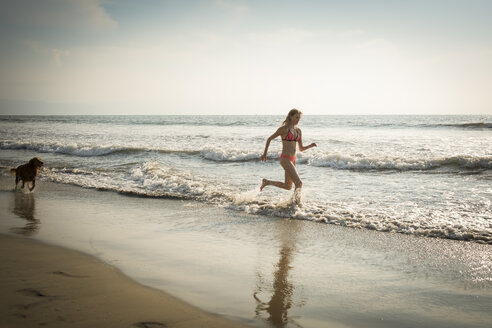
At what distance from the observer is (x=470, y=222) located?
5824 millimetres

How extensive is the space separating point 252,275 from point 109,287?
1.48 metres

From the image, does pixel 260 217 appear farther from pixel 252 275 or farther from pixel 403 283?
pixel 403 283

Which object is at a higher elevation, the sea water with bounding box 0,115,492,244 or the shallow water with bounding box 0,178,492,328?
the sea water with bounding box 0,115,492,244

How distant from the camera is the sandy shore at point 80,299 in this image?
262 centimetres

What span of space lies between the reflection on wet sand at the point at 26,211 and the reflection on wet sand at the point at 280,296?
149 inches

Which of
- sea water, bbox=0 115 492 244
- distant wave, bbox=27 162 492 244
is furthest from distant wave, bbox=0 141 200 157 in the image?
distant wave, bbox=27 162 492 244

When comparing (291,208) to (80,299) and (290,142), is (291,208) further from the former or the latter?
(80,299)

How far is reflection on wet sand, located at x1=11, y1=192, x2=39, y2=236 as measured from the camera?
205 inches

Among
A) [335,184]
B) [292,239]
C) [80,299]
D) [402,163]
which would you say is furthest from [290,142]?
[402,163]

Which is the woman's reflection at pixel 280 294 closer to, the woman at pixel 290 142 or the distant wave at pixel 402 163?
the woman at pixel 290 142

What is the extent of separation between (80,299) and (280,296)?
1819mm

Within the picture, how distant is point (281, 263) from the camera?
412 centimetres

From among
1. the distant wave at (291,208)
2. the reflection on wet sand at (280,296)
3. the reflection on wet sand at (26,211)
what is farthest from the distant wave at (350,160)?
the reflection on wet sand at (280,296)

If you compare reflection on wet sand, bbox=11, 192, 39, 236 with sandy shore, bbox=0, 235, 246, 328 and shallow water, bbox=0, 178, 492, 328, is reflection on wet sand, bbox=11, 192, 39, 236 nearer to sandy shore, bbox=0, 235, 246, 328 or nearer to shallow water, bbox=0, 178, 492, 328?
shallow water, bbox=0, 178, 492, 328
